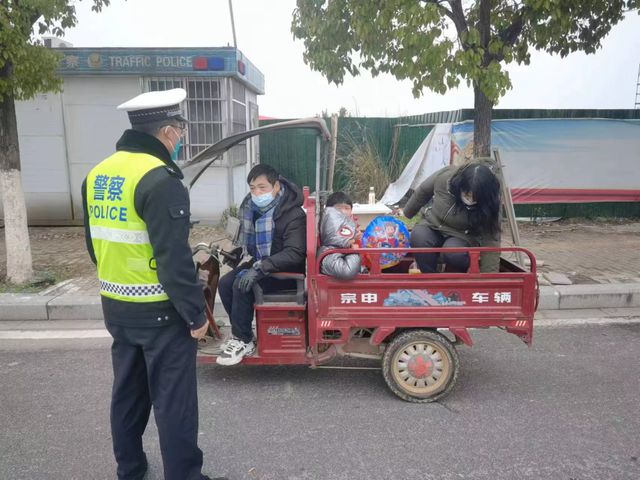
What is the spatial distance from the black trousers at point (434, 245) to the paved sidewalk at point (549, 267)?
230cm

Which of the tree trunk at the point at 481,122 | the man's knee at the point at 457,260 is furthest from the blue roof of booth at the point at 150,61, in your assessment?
the man's knee at the point at 457,260

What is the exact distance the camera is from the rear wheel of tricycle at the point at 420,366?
142 inches

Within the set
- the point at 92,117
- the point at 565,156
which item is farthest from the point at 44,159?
the point at 565,156

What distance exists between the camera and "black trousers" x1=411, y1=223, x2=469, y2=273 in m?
3.74

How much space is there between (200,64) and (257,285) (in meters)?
5.82

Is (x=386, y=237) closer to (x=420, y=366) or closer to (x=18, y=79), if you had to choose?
(x=420, y=366)

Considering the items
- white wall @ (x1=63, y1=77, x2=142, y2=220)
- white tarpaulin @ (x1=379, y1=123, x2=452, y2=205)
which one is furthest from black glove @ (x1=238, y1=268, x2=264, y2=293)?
white tarpaulin @ (x1=379, y1=123, x2=452, y2=205)

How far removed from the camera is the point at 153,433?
3.29 meters

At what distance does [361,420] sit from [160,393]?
4.72 feet

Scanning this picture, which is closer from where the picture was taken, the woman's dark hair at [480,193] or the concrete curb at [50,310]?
the woman's dark hair at [480,193]

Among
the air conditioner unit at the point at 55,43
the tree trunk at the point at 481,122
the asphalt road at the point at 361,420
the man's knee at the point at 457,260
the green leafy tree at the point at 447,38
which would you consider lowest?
the asphalt road at the point at 361,420

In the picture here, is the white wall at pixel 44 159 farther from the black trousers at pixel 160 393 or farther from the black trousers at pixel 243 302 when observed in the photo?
the black trousers at pixel 160 393

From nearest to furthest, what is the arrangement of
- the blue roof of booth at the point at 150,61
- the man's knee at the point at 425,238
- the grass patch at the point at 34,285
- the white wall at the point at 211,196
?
the man's knee at the point at 425,238 → the grass patch at the point at 34,285 → the blue roof of booth at the point at 150,61 → the white wall at the point at 211,196

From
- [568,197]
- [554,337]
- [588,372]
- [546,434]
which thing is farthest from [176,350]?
[568,197]
